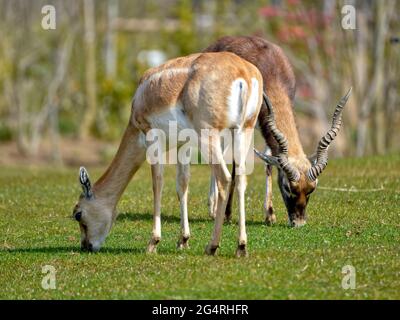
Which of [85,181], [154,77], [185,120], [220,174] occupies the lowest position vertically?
[85,181]

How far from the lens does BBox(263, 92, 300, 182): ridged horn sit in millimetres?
10758

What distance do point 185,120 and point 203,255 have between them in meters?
1.32

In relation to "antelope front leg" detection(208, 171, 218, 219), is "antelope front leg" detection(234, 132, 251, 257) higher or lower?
higher

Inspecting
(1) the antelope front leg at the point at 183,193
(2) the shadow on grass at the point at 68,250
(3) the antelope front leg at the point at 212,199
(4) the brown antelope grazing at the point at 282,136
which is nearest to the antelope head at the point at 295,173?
(4) the brown antelope grazing at the point at 282,136

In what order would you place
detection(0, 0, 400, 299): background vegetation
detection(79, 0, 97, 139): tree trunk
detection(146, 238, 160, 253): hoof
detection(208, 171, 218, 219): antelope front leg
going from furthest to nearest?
1. detection(79, 0, 97, 139): tree trunk
2. detection(208, 171, 218, 219): antelope front leg
3. detection(146, 238, 160, 253): hoof
4. detection(0, 0, 400, 299): background vegetation

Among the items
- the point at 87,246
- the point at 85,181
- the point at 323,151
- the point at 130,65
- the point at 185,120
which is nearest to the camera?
the point at 185,120

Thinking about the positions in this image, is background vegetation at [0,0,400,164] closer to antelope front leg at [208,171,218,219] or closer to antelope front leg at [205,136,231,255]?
antelope front leg at [208,171,218,219]

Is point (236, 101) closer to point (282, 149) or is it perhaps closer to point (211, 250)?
point (211, 250)

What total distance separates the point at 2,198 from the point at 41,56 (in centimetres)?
1344

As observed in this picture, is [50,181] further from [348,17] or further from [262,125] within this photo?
[348,17]

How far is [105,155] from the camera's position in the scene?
2411 cm

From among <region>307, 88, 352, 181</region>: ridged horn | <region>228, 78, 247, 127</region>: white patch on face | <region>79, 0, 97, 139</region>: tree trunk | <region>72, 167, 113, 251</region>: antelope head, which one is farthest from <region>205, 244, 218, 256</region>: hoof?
<region>79, 0, 97, 139</region>: tree trunk

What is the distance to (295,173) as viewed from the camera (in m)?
10.8

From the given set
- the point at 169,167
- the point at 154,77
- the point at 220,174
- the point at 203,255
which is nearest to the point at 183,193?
the point at 203,255
